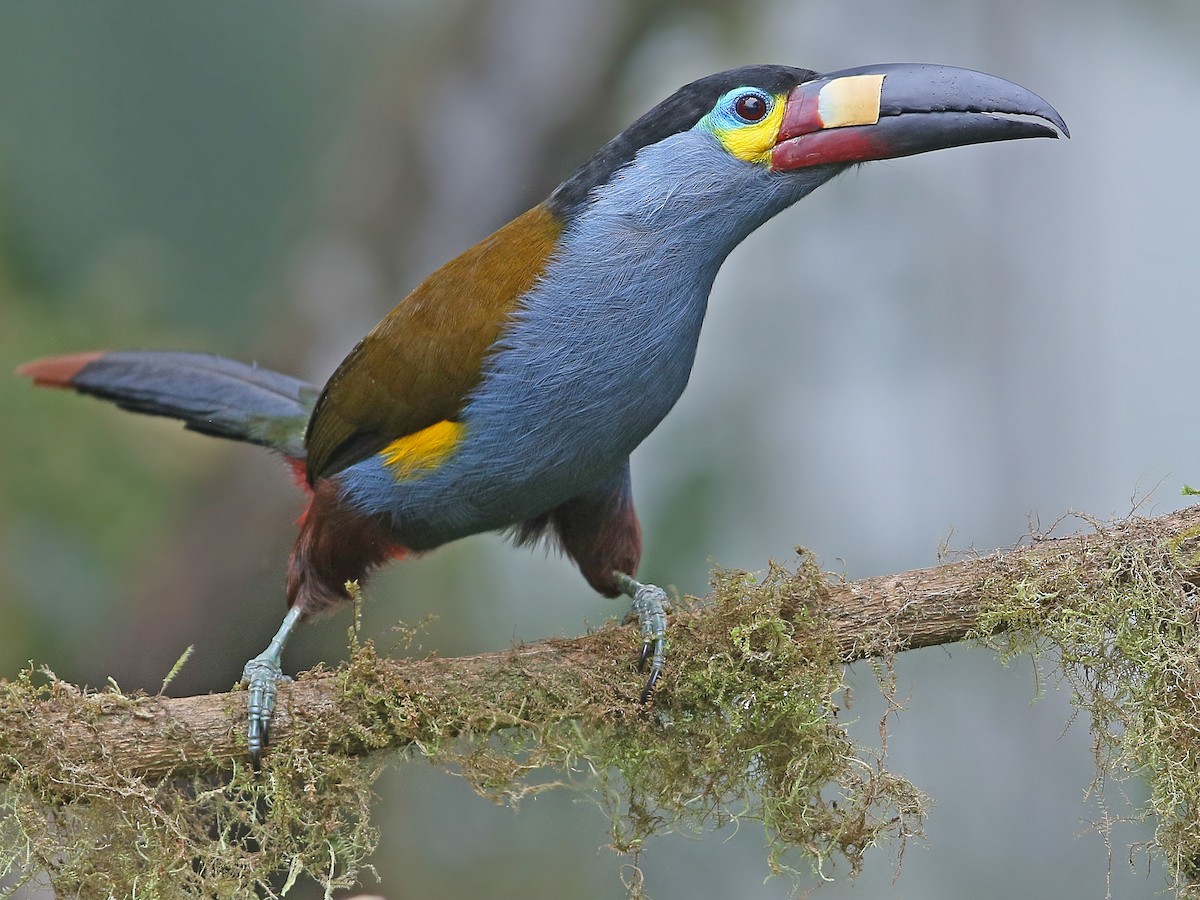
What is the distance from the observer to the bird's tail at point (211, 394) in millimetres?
3178

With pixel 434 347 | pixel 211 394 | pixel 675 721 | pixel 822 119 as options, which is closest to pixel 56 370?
pixel 211 394

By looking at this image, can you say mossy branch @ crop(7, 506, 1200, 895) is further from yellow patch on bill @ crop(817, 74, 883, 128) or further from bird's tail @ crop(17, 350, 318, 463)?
bird's tail @ crop(17, 350, 318, 463)

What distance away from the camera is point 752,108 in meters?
2.47

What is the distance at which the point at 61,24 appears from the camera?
15.6 ft

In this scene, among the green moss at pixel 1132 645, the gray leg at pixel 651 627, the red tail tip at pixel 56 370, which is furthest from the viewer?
the red tail tip at pixel 56 370

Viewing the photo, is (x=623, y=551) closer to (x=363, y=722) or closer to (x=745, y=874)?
(x=363, y=722)

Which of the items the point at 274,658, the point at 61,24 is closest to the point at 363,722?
the point at 274,658

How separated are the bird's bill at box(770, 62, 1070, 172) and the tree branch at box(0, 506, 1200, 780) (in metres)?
0.80

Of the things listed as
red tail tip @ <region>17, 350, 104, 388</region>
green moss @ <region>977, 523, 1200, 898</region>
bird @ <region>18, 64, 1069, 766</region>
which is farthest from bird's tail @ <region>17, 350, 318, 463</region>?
green moss @ <region>977, 523, 1200, 898</region>

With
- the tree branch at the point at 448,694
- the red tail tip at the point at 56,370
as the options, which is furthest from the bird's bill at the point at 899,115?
the red tail tip at the point at 56,370

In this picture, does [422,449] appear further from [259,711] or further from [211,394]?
[211,394]

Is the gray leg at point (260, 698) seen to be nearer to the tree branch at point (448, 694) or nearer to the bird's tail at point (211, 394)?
the tree branch at point (448, 694)

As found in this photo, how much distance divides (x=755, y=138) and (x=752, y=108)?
7cm

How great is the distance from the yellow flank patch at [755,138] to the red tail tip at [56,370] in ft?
5.69
